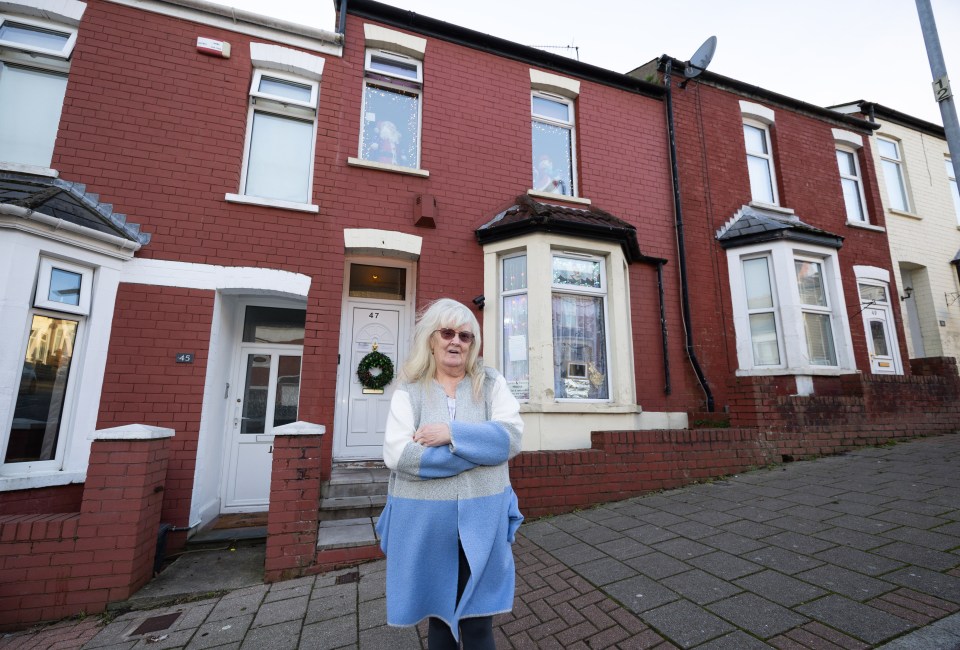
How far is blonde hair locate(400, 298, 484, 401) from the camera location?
1.91 meters

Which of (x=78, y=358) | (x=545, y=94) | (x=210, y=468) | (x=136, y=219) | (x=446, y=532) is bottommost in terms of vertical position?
(x=210, y=468)

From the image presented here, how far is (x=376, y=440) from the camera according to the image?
5730 millimetres

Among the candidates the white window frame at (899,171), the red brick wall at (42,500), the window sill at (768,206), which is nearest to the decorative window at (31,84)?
the red brick wall at (42,500)

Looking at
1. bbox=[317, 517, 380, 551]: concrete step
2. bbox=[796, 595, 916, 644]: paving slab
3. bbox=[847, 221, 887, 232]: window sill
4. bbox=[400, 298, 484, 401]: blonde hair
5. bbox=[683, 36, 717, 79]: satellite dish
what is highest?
bbox=[683, 36, 717, 79]: satellite dish

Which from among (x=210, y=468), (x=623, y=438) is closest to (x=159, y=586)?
(x=210, y=468)

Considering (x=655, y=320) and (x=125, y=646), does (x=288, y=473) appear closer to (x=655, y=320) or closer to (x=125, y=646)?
(x=125, y=646)

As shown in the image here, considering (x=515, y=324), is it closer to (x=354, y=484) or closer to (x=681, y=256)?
(x=354, y=484)

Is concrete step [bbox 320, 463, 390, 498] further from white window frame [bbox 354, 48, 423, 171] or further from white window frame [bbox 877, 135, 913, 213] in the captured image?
white window frame [bbox 877, 135, 913, 213]

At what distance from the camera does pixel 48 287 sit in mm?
4020

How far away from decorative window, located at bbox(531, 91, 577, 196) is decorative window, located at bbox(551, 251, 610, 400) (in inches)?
63.0

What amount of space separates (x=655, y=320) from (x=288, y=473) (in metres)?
5.48

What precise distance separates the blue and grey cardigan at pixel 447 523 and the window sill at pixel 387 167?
4.74m

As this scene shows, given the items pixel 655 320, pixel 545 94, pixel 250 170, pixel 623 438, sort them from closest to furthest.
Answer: pixel 623 438 → pixel 250 170 → pixel 655 320 → pixel 545 94

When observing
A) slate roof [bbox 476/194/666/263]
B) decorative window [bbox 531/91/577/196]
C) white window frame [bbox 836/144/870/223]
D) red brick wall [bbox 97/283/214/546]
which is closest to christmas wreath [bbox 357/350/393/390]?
red brick wall [bbox 97/283/214/546]
